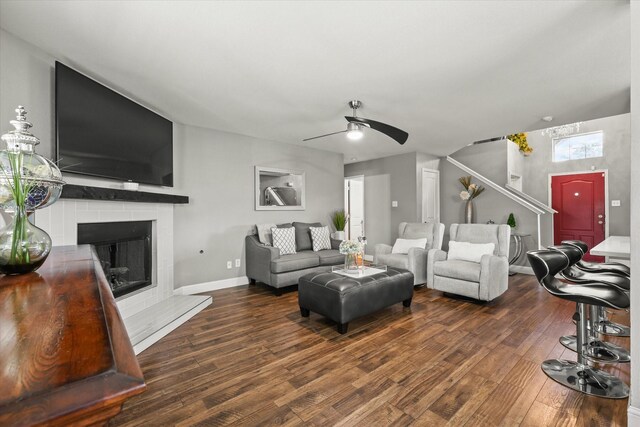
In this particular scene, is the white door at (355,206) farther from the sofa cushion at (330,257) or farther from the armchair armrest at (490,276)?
the armchair armrest at (490,276)

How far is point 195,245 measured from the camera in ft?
14.2

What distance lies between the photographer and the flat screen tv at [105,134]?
2.52 m

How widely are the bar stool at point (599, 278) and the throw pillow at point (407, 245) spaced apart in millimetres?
1949

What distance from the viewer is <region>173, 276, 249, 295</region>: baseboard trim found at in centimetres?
418

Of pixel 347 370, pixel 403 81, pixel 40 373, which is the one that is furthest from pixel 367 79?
pixel 40 373

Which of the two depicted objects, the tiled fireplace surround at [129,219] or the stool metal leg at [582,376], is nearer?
the stool metal leg at [582,376]

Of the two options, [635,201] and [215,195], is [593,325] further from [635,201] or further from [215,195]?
[215,195]

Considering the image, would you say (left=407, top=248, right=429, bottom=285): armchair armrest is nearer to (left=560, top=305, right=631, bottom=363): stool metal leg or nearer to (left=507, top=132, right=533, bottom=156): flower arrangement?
(left=560, top=305, right=631, bottom=363): stool metal leg

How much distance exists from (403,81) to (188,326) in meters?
3.31

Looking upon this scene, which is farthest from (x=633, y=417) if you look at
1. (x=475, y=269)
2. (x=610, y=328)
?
(x=475, y=269)

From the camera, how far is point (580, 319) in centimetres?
218

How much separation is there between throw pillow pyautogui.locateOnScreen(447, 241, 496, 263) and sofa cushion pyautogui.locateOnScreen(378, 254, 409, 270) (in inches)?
23.6

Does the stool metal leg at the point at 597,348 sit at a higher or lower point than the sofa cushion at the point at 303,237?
lower

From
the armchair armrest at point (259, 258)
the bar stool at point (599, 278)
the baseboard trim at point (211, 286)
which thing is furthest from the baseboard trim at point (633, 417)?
the baseboard trim at point (211, 286)
